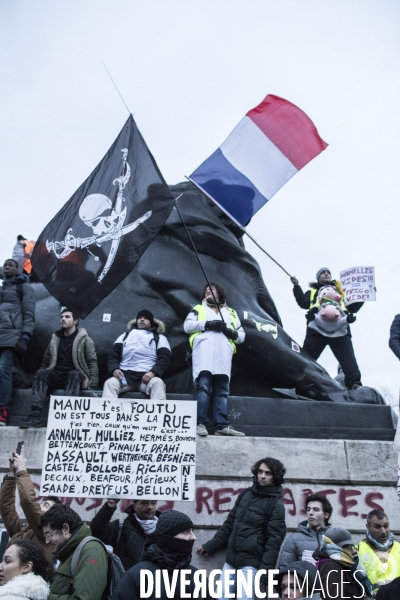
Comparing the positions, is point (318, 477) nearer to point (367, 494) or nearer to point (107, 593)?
point (367, 494)

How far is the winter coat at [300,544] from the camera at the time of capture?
7.65 m

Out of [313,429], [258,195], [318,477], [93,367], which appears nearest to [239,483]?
[318,477]

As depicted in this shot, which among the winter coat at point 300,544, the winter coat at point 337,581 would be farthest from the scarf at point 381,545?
the winter coat at point 337,581

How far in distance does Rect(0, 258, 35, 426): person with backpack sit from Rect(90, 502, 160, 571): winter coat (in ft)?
10.1

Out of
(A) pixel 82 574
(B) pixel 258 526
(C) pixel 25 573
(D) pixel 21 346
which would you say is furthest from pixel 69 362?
(C) pixel 25 573

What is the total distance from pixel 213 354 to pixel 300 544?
10.1 ft

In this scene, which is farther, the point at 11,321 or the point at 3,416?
the point at 11,321

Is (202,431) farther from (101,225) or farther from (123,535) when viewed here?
(101,225)

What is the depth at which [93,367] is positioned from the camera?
10.7m

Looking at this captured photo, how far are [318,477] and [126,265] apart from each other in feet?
10.2

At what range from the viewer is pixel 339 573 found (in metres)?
6.31

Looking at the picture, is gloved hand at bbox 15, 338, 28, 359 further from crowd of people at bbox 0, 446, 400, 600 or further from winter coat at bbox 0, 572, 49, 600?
winter coat at bbox 0, 572, 49, 600

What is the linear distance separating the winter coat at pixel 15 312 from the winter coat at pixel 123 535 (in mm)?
3744

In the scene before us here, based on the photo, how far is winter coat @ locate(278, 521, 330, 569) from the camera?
765 centimetres
